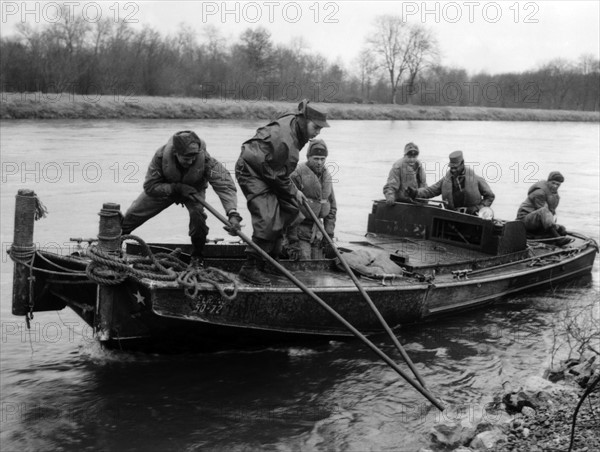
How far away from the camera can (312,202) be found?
8555 millimetres

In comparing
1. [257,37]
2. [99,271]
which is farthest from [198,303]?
[257,37]

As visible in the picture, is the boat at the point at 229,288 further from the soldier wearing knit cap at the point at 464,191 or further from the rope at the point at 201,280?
the soldier wearing knit cap at the point at 464,191

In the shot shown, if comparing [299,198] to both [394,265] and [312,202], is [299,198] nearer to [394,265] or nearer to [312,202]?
[312,202]

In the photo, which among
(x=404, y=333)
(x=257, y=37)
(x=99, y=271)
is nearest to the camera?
(x=99, y=271)

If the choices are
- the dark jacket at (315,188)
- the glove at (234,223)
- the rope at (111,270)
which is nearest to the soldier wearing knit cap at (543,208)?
the dark jacket at (315,188)

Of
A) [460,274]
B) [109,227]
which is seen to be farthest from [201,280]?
[460,274]

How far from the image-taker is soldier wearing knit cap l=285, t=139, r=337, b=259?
8.34m

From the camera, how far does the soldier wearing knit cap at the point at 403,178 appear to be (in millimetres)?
10750

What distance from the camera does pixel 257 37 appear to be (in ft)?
196

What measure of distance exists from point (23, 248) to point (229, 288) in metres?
1.96

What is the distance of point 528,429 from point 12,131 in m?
23.7

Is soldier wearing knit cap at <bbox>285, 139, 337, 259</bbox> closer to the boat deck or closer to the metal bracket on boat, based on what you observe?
the boat deck

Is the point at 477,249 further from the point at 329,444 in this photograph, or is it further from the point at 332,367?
Result: the point at 329,444

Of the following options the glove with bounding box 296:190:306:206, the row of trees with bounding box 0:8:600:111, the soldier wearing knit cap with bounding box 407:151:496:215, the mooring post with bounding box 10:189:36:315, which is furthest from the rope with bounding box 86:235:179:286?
the row of trees with bounding box 0:8:600:111
